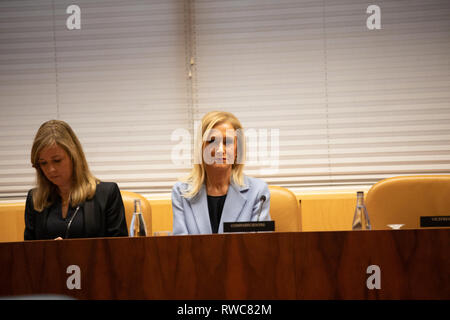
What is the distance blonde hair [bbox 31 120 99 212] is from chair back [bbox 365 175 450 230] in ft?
4.69

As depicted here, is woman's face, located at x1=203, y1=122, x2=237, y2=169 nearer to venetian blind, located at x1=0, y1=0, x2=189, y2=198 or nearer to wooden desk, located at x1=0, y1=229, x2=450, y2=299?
venetian blind, located at x1=0, y1=0, x2=189, y2=198

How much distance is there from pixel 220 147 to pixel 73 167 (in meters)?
0.71

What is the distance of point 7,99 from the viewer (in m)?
3.12

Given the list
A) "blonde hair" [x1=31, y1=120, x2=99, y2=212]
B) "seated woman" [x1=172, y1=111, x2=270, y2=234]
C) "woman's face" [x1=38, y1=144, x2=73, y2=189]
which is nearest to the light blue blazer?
"seated woman" [x1=172, y1=111, x2=270, y2=234]

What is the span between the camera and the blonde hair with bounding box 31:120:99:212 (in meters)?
2.05

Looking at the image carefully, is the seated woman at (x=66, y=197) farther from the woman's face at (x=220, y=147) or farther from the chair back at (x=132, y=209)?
the woman's face at (x=220, y=147)

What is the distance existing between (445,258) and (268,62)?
2.16m

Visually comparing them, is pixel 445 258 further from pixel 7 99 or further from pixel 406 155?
pixel 7 99

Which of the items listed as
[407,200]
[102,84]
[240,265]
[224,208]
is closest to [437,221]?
[240,265]

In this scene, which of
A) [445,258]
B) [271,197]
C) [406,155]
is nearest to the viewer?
[445,258]

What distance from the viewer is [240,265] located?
3.64ft

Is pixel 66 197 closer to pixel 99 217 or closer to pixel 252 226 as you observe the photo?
pixel 99 217
